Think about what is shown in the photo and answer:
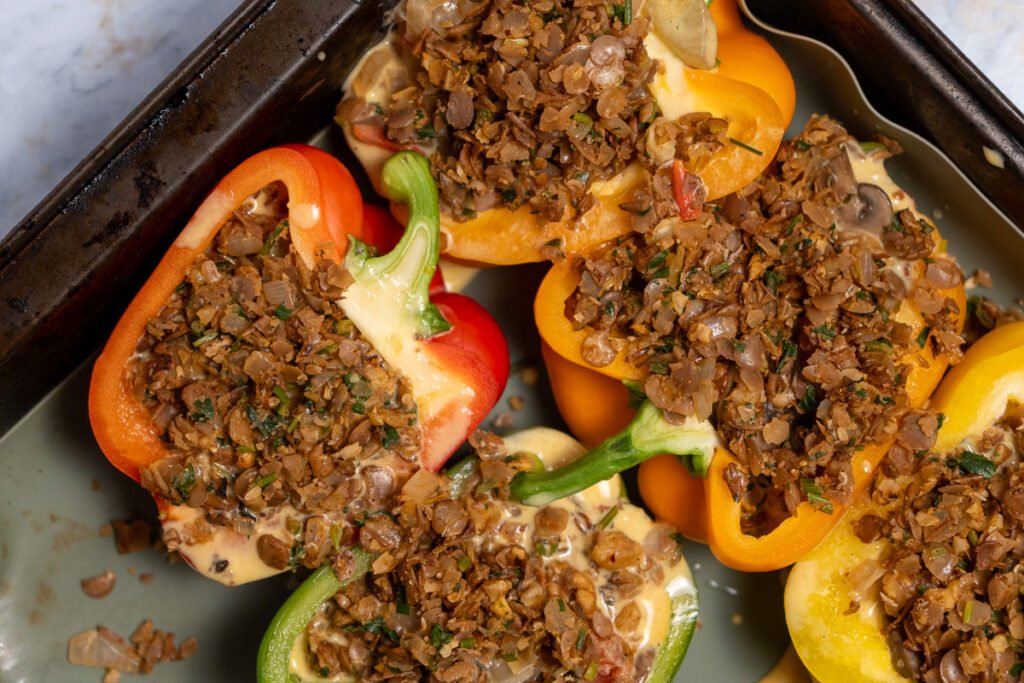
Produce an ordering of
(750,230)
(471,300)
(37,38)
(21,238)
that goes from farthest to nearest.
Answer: (37,38), (471,300), (750,230), (21,238)

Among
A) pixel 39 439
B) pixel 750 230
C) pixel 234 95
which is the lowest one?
pixel 39 439

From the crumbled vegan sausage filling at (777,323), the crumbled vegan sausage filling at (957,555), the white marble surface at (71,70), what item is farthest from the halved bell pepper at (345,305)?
the crumbled vegan sausage filling at (957,555)

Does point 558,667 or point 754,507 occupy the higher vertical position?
point 754,507

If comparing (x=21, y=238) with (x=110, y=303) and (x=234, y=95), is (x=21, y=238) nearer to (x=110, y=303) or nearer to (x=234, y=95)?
(x=110, y=303)

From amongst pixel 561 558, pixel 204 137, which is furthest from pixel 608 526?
pixel 204 137

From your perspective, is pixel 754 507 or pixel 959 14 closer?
pixel 754 507

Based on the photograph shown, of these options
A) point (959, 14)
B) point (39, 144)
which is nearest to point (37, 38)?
point (39, 144)

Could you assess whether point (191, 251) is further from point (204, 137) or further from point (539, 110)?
point (539, 110)

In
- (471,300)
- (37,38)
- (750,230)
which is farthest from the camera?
(37,38)
